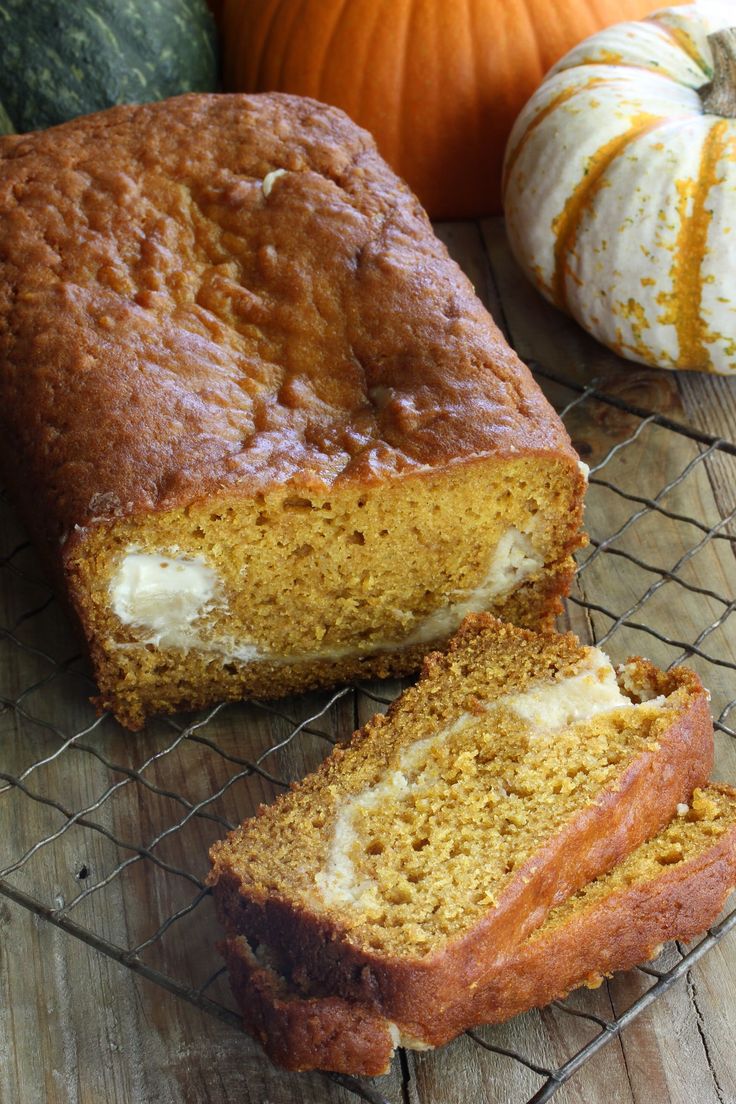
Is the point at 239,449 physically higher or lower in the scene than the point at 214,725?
higher

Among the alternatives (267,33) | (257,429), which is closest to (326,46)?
(267,33)

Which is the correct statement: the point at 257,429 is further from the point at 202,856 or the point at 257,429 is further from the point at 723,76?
the point at 723,76

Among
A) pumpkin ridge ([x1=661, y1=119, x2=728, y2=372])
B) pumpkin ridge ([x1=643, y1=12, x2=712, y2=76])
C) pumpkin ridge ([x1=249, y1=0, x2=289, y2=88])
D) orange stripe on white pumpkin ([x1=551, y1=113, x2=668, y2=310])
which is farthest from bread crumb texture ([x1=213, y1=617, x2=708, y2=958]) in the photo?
pumpkin ridge ([x1=249, y1=0, x2=289, y2=88])

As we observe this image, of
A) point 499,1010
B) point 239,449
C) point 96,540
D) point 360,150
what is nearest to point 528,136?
point 360,150

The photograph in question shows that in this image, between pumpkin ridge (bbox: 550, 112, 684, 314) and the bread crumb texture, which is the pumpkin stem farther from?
the bread crumb texture

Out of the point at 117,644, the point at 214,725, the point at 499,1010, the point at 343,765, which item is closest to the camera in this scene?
the point at 499,1010

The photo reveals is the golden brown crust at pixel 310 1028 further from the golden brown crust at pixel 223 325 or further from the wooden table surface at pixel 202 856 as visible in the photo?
the golden brown crust at pixel 223 325

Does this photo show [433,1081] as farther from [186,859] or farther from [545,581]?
[545,581]
